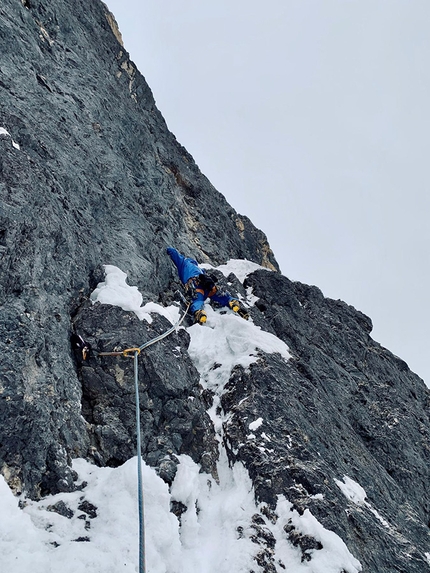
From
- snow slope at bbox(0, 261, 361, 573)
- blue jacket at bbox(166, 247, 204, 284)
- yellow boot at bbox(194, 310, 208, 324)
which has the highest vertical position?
blue jacket at bbox(166, 247, 204, 284)

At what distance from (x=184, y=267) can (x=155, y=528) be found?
7.78 m

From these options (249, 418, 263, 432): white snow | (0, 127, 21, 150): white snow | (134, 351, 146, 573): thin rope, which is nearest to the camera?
(134, 351, 146, 573): thin rope

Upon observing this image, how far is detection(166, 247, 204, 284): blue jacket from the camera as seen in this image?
1277cm

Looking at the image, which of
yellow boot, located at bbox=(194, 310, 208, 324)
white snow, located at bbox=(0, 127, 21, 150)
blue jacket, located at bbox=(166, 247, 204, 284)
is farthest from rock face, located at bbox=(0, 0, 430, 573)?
yellow boot, located at bbox=(194, 310, 208, 324)

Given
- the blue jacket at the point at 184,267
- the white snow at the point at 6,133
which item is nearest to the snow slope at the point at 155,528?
the blue jacket at the point at 184,267

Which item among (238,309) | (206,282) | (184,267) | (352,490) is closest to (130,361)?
(352,490)

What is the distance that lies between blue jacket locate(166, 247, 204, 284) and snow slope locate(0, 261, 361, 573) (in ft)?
16.2

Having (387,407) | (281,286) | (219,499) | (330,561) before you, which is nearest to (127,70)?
(281,286)

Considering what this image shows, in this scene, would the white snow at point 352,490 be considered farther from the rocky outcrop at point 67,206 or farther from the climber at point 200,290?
the climber at point 200,290

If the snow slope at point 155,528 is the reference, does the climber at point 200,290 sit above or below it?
above

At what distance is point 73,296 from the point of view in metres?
8.66

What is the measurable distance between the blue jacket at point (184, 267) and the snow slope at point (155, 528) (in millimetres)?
4927

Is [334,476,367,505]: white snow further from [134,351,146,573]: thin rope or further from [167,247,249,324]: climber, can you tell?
[167,247,249,324]: climber

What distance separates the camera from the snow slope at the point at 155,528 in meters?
5.17
